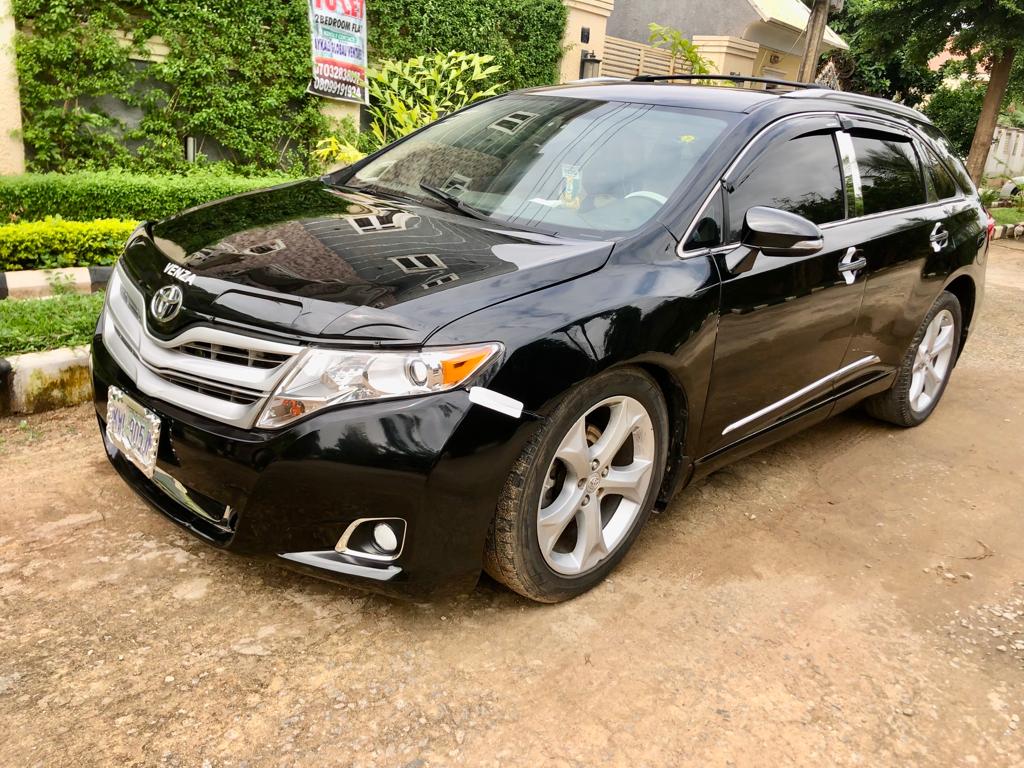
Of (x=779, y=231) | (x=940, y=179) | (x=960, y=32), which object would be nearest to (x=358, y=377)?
(x=779, y=231)

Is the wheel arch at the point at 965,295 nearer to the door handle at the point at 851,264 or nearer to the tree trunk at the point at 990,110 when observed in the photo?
the door handle at the point at 851,264

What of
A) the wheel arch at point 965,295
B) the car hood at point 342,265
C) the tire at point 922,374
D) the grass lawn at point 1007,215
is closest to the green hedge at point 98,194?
the car hood at point 342,265

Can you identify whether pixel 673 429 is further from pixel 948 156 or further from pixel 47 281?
pixel 47 281

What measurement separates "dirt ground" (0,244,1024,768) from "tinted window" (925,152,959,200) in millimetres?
1714

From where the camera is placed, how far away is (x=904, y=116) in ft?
14.3

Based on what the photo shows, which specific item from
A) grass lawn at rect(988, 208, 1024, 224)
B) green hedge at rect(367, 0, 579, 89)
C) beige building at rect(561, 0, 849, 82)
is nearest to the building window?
green hedge at rect(367, 0, 579, 89)

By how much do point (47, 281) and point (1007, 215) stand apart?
14771 mm

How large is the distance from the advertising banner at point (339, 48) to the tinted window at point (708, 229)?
7.30 metres

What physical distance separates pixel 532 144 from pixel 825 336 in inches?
53.8

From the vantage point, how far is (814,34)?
966cm

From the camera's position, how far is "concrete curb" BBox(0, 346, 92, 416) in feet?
12.6

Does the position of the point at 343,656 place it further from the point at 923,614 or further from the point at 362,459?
the point at 923,614

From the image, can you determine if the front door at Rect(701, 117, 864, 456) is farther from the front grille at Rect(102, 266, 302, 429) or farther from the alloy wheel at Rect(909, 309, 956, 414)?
the front grille at Rect(102, 266, 302, 429)

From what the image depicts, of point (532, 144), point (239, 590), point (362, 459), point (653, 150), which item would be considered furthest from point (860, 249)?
point (239, 590)
